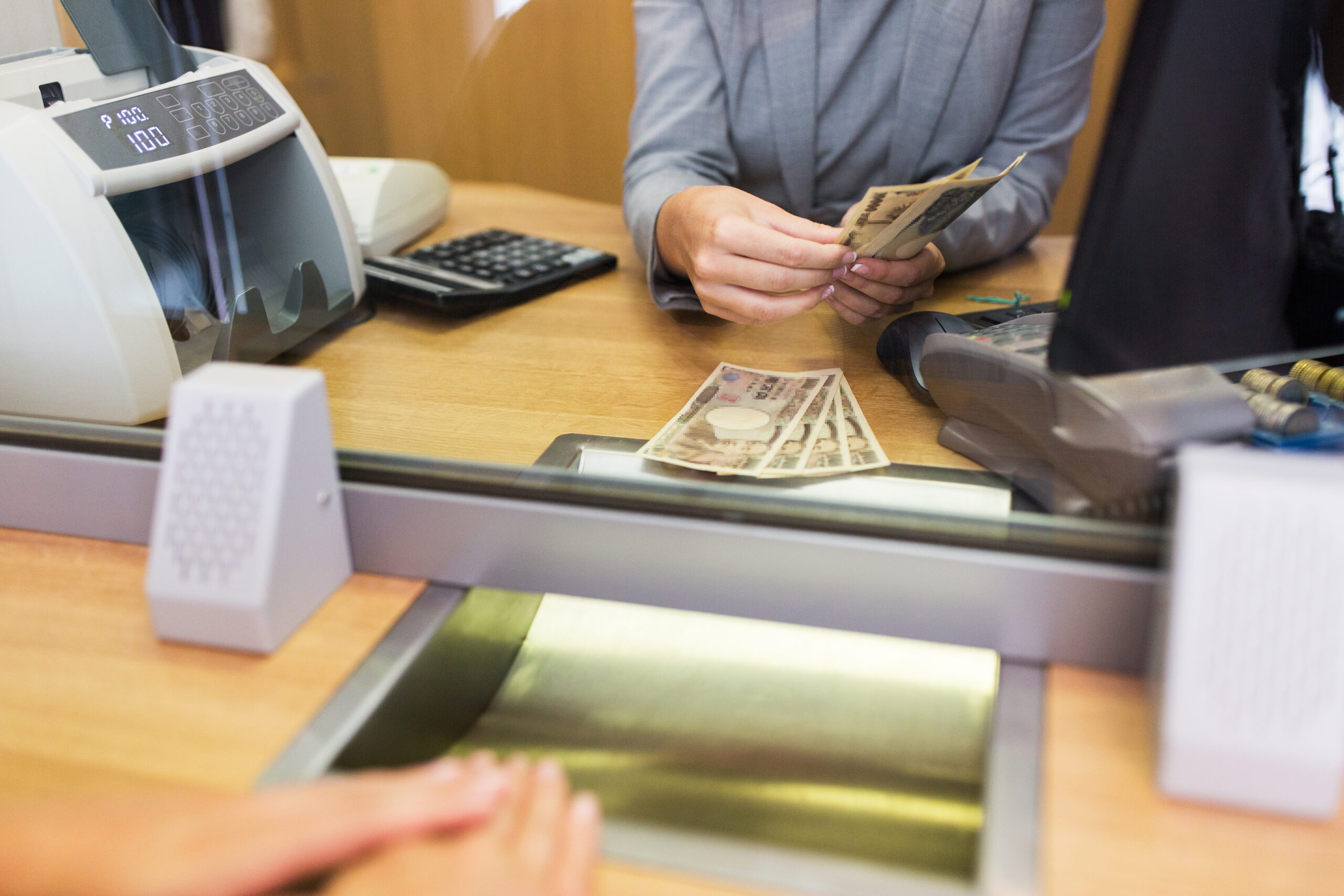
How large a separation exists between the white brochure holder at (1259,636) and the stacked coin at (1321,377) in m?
0.21

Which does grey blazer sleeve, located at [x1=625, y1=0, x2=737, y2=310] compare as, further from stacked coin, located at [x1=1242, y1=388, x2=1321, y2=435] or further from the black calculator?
stacked coin, located at [x1=1242, y1=388, x2=1321, y2=435]

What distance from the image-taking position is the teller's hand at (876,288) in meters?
0.85

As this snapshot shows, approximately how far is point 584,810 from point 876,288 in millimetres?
570

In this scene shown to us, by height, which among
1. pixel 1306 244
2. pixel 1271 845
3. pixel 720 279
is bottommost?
pixel 1271 845

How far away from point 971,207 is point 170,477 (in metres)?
0.73

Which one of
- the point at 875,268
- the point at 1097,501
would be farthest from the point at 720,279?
the point at 1097,501

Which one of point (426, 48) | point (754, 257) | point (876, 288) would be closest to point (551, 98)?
point (426, 48)

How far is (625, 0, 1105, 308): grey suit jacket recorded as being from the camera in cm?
83

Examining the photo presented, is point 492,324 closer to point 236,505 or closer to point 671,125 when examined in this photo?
point 671,125

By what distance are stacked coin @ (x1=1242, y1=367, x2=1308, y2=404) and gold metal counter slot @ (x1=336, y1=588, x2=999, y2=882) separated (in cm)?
27

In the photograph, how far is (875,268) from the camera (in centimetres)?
85

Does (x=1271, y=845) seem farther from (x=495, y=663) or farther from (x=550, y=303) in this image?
(x=550, y=303)

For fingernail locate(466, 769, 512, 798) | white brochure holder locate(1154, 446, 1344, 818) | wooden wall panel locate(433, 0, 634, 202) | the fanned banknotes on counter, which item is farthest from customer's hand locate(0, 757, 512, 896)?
wooden wall panel locate(433, 0, 634, 202)

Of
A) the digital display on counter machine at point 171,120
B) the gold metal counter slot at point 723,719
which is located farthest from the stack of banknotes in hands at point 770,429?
the digital display on counter machine at point 171,120
